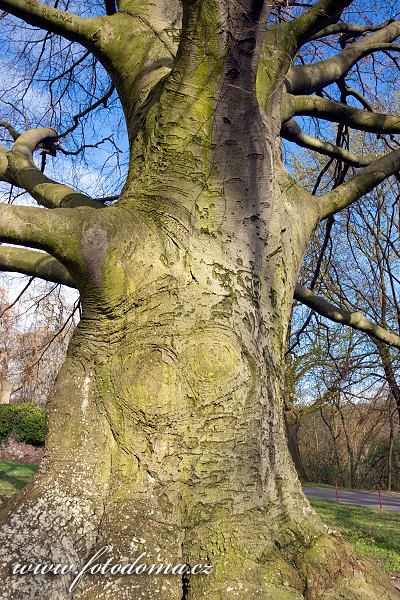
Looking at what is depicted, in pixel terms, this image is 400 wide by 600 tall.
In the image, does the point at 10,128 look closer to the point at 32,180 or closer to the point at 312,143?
the point at 32,180

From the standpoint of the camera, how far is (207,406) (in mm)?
2402

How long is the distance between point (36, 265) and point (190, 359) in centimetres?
167

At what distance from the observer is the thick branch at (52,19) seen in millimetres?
3125

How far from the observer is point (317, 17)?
277 centimetres

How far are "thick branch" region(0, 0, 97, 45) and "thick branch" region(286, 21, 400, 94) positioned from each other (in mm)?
1404

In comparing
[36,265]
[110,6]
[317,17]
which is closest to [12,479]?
[36,265]

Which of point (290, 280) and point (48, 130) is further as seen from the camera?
point (48, 130)

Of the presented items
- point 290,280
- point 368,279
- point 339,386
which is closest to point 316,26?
point 290,280

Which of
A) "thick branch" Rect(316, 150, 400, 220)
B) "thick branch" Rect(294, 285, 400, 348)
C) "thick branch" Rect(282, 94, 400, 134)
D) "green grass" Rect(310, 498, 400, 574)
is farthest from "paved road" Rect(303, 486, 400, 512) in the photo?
"thick branch" Rect(316, 150, 400, 220)

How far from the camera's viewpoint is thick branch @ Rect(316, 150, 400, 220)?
3.55 metres

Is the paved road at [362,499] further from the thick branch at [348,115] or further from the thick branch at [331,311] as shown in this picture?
the thick branch at [348,115]

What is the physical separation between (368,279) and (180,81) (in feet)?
61.2

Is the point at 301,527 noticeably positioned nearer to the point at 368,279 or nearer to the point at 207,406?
→ the point at 207,406

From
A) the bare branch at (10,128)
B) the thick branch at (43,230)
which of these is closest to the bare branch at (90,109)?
the bare branch at (10,128)
